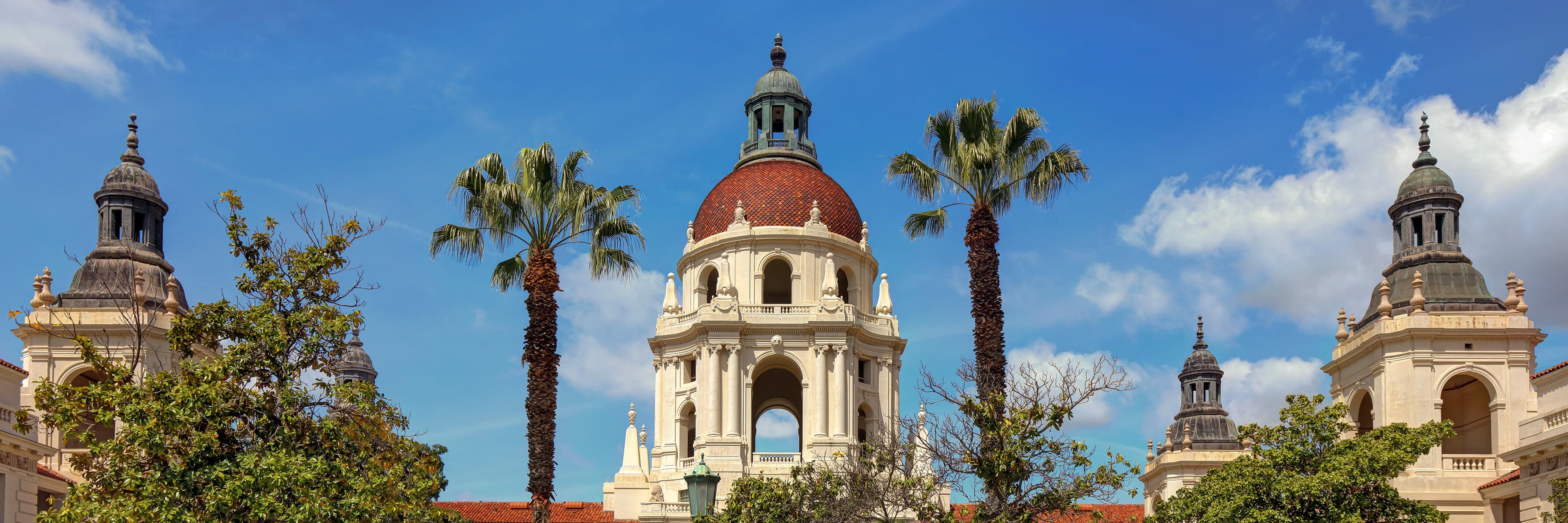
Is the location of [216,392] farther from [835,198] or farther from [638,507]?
[835,198]

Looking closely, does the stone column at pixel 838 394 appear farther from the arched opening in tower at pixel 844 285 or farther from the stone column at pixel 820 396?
the arched opening in tower at pixel 844 285

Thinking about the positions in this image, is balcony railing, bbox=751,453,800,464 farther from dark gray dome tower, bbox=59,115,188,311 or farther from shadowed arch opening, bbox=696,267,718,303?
dark gray dome tower, bbox=59,115,188,311

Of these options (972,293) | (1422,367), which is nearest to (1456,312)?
(1422,367)

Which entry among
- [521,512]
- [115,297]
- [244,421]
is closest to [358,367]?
[521,512]

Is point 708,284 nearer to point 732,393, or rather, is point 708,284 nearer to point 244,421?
point 732,393

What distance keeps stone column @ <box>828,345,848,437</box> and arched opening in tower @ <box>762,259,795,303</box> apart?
13.7 feet

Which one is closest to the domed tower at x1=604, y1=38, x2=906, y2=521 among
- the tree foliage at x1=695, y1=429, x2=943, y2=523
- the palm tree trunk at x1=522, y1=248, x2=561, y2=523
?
the tree foliage at x1=695, y1=429, x2=943, y2=523

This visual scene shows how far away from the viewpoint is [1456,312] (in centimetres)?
3781

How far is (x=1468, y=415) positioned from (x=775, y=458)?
22.3m

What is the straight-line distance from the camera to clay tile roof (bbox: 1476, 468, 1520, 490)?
34.4 metres

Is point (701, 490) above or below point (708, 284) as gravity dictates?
below

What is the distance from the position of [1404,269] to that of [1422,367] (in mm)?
3602

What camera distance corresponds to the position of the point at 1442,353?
123ft

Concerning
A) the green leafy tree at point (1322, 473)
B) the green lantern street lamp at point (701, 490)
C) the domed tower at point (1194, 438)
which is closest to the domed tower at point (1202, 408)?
the domed tower at point (1194, 438)
